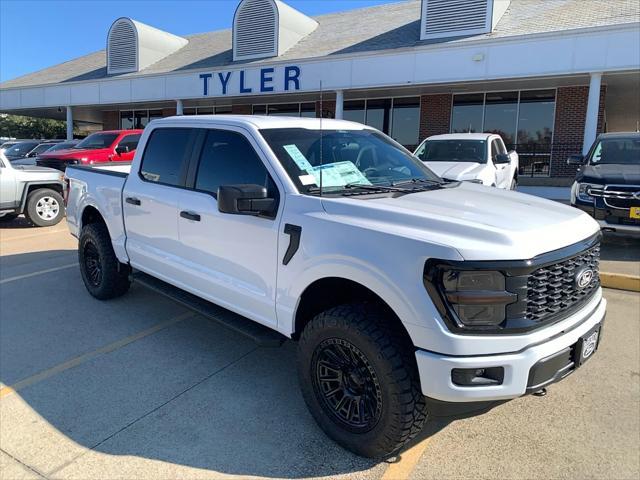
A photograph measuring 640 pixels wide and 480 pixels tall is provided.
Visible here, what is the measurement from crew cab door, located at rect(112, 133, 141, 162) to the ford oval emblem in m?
12.9

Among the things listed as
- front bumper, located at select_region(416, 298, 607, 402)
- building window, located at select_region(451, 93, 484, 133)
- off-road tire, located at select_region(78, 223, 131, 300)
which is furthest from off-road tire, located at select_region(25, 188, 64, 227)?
building window, located at select_region(451, 93, 484, 133)

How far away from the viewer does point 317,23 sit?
22.9 meters

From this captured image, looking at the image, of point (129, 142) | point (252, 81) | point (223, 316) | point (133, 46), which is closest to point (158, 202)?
point (223, 316)

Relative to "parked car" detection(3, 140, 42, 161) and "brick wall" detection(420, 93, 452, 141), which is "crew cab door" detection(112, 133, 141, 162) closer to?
"parked car" detection(3, 140, 42, 161)

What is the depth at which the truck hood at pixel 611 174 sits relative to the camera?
723 centimetres

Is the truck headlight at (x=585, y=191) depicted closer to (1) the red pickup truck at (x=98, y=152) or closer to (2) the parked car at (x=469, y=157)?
(2) the parked car at (x=469, y=157)

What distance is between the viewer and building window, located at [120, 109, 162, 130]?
86.5ft

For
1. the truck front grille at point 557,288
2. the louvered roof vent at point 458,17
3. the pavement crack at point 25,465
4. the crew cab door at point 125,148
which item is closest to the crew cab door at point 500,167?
the louvered roof vent at point 458,17

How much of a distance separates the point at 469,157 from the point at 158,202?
23.2 ft

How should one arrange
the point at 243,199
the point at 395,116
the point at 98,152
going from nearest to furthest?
the point at 243,199, the point at 98,152, the point at 395,116

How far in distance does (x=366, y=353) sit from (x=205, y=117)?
8.15 feet

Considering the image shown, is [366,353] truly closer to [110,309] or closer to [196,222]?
[196,222]

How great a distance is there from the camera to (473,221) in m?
2.58

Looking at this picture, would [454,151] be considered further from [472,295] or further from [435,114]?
[435,114]
